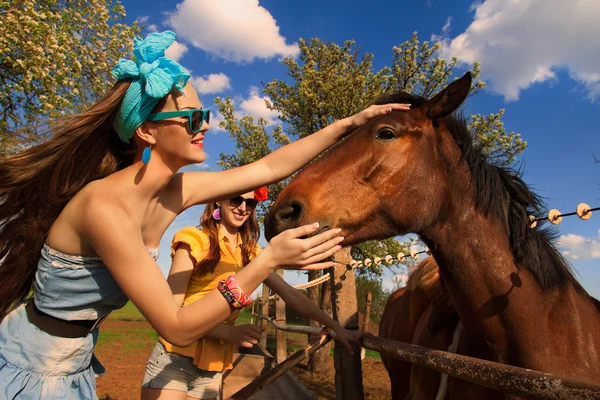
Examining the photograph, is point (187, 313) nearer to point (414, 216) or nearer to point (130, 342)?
point (414, 216)

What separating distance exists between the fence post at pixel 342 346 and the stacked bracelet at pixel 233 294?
2.16 metres

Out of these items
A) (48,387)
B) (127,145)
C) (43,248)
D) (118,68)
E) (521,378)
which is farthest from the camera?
(127,145)

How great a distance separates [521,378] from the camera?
4.09ft

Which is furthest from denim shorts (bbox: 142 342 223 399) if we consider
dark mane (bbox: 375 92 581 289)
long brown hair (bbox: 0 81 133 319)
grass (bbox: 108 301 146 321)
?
grass (bbox: 108 301 146 321)

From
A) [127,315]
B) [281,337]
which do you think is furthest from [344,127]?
[127,315]

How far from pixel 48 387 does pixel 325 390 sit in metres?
7.58

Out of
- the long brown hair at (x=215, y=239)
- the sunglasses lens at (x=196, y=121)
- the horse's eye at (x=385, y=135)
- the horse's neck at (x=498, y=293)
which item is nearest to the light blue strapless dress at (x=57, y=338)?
the sunglasses lens at (x=196, y=121)

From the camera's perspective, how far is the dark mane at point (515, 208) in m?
2.18

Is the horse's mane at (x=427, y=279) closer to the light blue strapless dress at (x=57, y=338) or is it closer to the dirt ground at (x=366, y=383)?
the light blue strapless dress at (x=57, y=338)

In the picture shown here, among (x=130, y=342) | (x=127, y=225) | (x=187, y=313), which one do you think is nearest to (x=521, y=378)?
(x=187, y=313)

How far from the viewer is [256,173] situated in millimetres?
2133

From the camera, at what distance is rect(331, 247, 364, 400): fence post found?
3350 mm

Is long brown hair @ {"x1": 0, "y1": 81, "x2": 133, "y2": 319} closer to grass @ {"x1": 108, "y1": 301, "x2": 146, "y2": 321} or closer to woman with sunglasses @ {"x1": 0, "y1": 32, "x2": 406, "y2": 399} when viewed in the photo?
woman with sunglasses @ {"x1": 0, "y1": 32, "x2": 406, "y2": 399}

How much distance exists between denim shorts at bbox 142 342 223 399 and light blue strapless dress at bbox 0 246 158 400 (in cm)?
79
